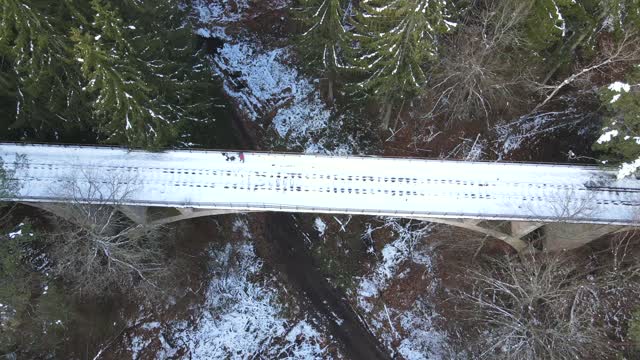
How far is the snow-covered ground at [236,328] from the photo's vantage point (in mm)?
30312

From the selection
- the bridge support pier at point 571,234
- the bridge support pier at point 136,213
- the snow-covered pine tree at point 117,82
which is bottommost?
the bridge support pier at point 136,213

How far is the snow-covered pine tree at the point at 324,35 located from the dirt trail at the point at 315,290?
11453 mm

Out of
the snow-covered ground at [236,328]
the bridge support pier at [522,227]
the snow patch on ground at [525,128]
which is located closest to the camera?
the bridge support pier at [522,227]

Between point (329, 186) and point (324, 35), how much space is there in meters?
9.22

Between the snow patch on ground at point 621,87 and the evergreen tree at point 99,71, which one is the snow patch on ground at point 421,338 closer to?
the snow patch on ground at point 621,87

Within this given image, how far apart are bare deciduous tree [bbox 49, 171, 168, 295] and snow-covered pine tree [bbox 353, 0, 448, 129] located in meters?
15.3

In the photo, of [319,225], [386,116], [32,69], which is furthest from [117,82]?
[386,116]

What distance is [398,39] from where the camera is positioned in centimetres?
2341

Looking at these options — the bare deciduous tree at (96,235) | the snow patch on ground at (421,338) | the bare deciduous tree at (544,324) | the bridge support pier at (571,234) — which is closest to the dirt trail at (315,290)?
the snow patch on ground at (421,338)

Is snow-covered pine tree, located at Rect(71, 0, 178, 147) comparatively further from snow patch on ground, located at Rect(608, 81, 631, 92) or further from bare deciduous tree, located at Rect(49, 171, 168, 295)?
snow patch on ground, located at Rect(608, 81, 631, 92)

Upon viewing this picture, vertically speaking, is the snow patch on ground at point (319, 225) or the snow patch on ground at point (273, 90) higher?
the snow patch on ground at point (273, 90)

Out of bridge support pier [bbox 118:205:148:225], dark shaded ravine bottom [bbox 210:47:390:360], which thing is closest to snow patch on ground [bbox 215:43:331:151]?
dark shaded ravine bottom [bbox 210:47:390:360]

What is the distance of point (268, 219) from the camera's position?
33.8 metres

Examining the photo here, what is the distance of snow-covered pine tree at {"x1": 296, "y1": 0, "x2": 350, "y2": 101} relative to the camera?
86.1 feet
